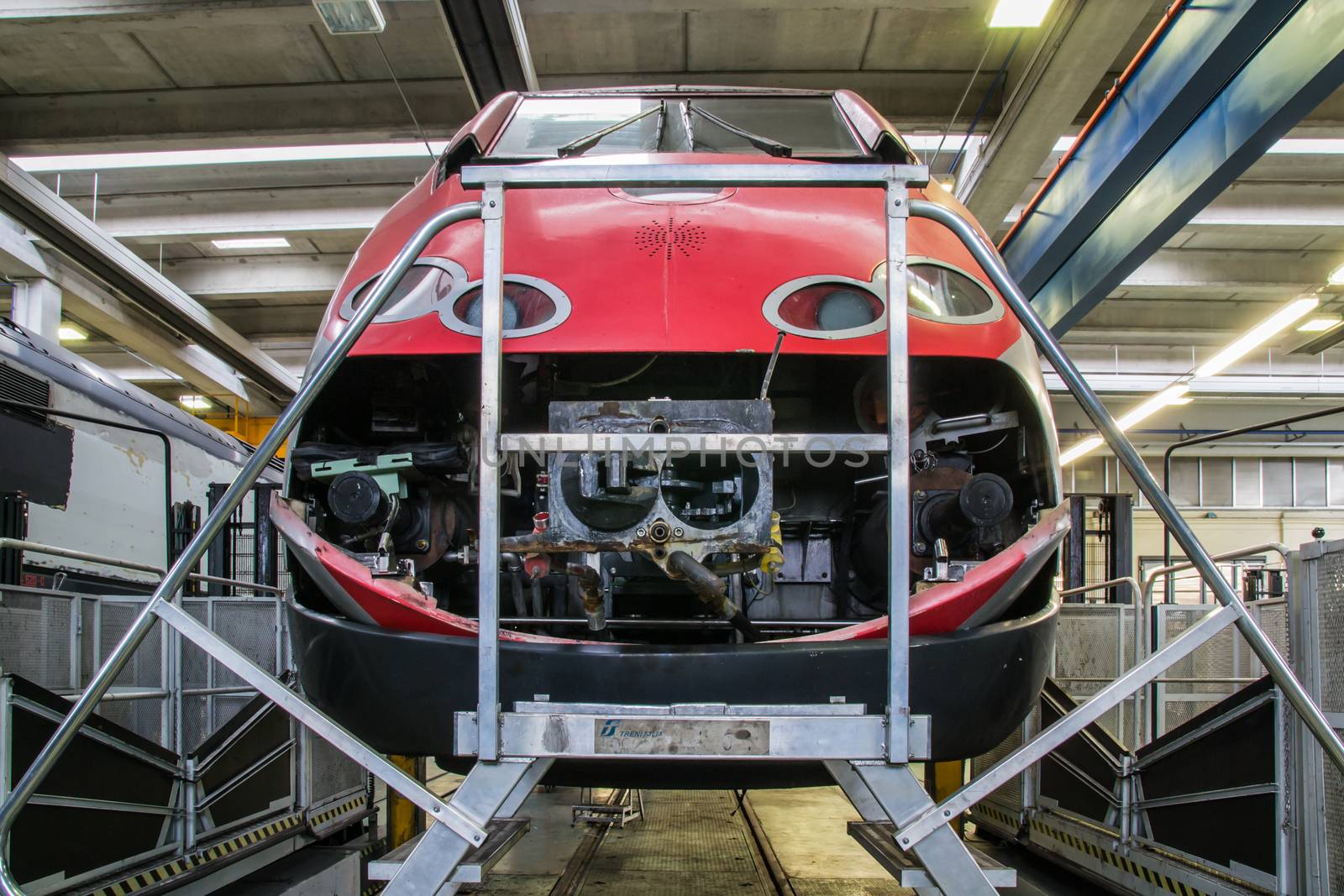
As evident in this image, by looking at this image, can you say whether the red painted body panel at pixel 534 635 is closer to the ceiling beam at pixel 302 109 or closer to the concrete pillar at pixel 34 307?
the ceiling beam at pixel 302 109

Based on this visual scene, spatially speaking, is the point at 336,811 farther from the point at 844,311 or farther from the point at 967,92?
the point at 967,92

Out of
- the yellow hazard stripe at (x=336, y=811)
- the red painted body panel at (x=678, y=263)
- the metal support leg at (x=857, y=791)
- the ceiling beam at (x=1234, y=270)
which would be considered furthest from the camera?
the ceiling beam at (x=1234, y=270)

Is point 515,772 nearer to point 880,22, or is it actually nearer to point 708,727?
point 708,727

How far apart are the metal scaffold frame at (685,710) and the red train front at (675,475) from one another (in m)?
0.12

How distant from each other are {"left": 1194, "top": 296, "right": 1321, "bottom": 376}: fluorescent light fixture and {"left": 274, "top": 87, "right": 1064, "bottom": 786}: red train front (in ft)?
33.3

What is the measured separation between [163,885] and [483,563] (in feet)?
9.66

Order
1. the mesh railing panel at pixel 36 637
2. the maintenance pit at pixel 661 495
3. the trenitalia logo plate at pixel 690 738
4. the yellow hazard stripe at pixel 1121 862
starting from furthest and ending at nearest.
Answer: the yellow hazard stripe at pixel 1121 862 < the mesh railing panel at pixel 36 637 < the maintenance pit at pixel 661 495 < the trenitalia logo plate at pixel 690 738

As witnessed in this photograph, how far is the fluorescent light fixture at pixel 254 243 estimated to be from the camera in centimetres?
1120

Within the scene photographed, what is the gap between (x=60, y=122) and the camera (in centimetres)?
807

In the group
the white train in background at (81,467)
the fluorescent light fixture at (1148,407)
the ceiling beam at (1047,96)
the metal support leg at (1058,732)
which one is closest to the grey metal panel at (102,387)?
the white train in background at (81,467)

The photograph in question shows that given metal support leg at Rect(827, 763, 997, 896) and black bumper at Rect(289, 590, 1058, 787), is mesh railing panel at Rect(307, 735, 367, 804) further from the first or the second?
metal support leg at Rect(827, 763, 997, 896)

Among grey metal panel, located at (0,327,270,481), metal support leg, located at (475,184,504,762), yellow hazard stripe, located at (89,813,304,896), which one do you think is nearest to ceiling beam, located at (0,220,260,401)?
grey metal panel, located at (0,327,270,481)

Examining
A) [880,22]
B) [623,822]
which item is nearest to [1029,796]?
[623,822]

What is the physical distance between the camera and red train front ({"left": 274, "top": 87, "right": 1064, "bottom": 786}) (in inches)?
79.0
